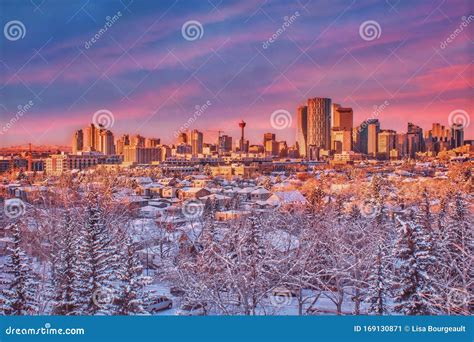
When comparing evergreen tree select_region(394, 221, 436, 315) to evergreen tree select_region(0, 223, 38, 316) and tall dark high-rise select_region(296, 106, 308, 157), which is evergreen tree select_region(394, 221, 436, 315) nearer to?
evergreen tree select_region(0, 223, 38, 316)

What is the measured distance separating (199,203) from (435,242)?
286 inches

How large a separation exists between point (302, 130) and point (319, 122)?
35.7 inches

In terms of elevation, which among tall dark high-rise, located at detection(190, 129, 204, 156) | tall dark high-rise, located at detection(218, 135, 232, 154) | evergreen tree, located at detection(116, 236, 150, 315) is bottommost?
evergreen tree, located at detection(116, 236, 150, 315)

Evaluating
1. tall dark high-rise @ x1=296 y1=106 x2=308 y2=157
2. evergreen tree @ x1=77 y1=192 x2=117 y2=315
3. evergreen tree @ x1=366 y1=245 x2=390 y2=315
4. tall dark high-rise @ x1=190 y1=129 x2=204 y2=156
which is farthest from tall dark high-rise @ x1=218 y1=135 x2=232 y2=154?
evergreen tree @ x1=366 y1=245 x2=390 y2=315

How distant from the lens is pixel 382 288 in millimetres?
3941

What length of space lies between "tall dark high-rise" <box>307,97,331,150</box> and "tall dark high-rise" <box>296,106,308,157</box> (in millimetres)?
90

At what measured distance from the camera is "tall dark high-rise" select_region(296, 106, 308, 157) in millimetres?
8544

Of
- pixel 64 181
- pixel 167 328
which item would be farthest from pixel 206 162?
pixel 167 328

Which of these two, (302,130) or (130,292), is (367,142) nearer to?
(302,130)

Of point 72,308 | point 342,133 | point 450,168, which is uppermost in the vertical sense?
point 342,133

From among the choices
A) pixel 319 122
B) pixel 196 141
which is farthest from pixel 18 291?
pixel 196 141

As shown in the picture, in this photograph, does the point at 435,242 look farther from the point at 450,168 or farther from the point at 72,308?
the point at 450,168

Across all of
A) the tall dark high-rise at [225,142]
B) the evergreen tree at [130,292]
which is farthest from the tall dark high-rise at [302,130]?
the evergreen tree at [130,292]

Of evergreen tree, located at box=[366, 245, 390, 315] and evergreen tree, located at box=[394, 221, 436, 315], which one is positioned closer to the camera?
evergreen tree, located at box=[394, 221, 436, 315]
